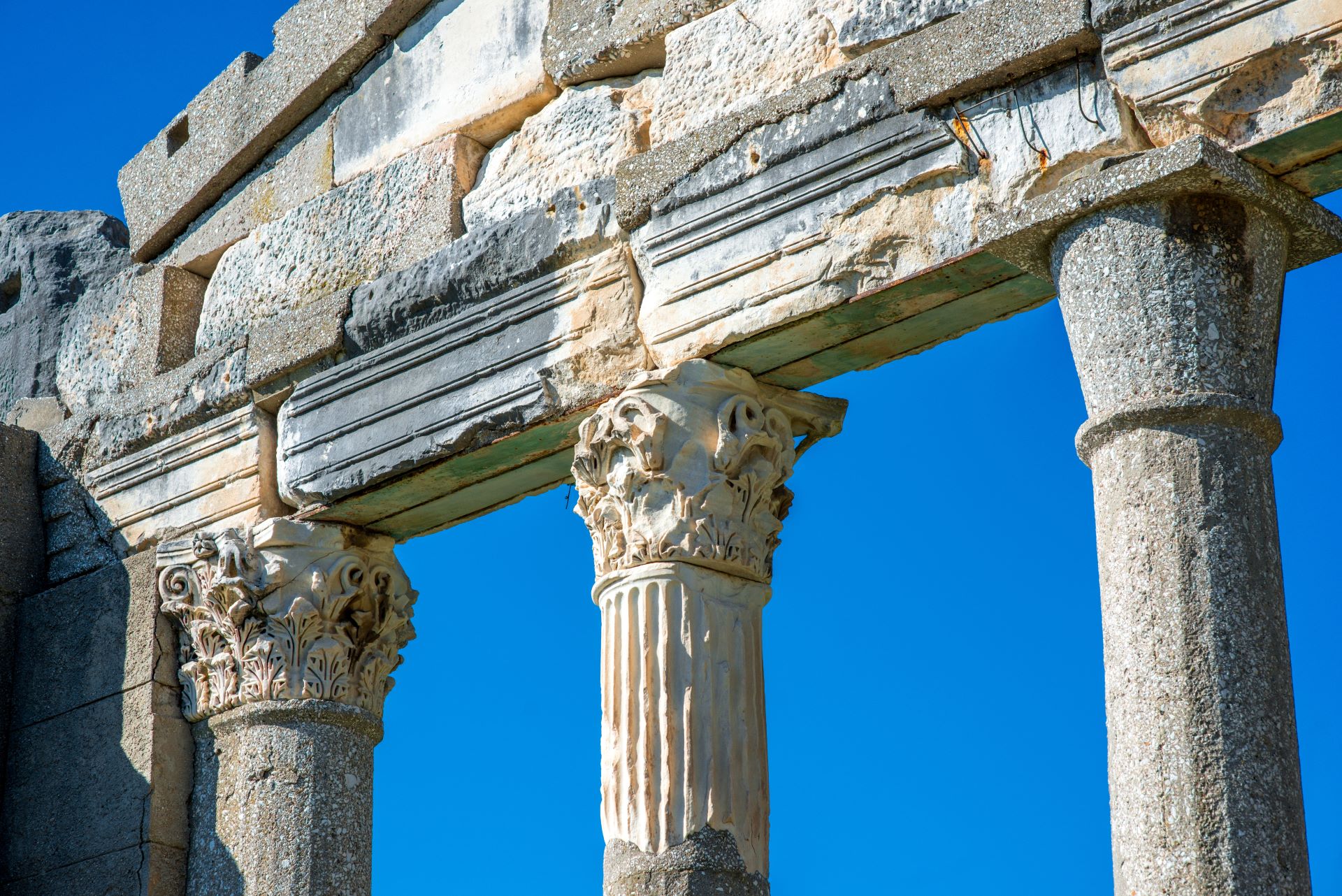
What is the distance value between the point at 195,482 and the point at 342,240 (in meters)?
1.44

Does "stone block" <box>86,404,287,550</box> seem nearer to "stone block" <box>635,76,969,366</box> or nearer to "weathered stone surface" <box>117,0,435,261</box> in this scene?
"weathered stone surface" <box>117,0,435,261</box>

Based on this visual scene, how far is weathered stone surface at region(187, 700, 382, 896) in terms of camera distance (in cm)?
920

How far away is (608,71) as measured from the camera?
881 centimetres

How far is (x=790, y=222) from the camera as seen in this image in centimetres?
786

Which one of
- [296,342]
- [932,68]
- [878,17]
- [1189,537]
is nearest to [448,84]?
[296,342]

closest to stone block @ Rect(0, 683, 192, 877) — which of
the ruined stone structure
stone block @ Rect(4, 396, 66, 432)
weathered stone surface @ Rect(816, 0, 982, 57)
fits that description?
the ruined stone structure

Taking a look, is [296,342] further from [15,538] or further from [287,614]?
[15,538]

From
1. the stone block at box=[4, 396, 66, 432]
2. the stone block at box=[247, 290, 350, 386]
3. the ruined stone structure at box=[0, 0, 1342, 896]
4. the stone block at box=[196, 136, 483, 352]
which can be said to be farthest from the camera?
the stone block at box=[4, 396, 66, 432]

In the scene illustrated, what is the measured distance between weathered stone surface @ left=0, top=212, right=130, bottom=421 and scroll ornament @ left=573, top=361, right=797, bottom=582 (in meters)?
4.43

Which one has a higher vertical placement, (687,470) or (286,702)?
(687,470)

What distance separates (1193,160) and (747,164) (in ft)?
6.69

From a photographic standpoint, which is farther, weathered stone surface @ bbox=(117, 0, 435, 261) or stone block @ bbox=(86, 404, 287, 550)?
weathered stone surface @ bbox=(117, 0, 435, 261)

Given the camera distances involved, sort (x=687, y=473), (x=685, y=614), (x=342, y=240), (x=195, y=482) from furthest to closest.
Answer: (x=195, y=482)
(x=342, y=240)
(x=687, y=473)
(x=685, y=614)

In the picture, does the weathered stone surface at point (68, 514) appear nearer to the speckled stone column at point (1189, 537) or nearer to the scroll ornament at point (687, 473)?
the scroll ornament at point (687, 473)
